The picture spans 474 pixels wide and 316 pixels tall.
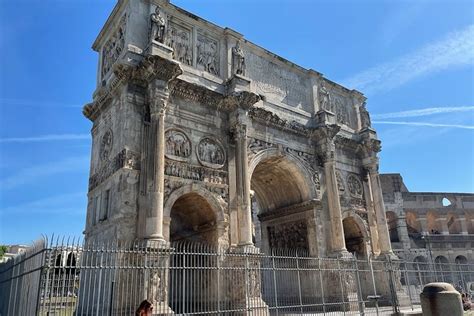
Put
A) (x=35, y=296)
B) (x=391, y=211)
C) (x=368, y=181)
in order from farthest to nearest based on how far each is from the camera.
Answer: (x=391, y=211) < (x=368, y=181) < (x=35, y=296)

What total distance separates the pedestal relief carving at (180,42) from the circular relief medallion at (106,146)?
3.67m

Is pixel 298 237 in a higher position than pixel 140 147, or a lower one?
lower

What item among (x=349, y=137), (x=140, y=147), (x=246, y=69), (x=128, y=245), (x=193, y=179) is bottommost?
(x=128, y=245)

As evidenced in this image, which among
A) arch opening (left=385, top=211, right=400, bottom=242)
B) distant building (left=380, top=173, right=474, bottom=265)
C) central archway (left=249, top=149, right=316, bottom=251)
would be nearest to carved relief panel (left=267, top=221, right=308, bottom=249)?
central archway (left=249, top=149, right=316, bottom=251)

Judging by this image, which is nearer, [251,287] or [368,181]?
[251,287]

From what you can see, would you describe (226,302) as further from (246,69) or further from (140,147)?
(246,69)

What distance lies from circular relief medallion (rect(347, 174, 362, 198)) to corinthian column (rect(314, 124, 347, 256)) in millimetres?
2008

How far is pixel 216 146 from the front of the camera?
14102 millimetres

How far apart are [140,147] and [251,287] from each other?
554 centimetres

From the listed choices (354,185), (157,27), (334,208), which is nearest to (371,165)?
(354,185)

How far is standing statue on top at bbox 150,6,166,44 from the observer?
12.9 metres

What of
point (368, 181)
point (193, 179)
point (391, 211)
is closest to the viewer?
point (193, 179)

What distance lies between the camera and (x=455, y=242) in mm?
36781

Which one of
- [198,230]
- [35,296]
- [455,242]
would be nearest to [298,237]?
[198,230]
